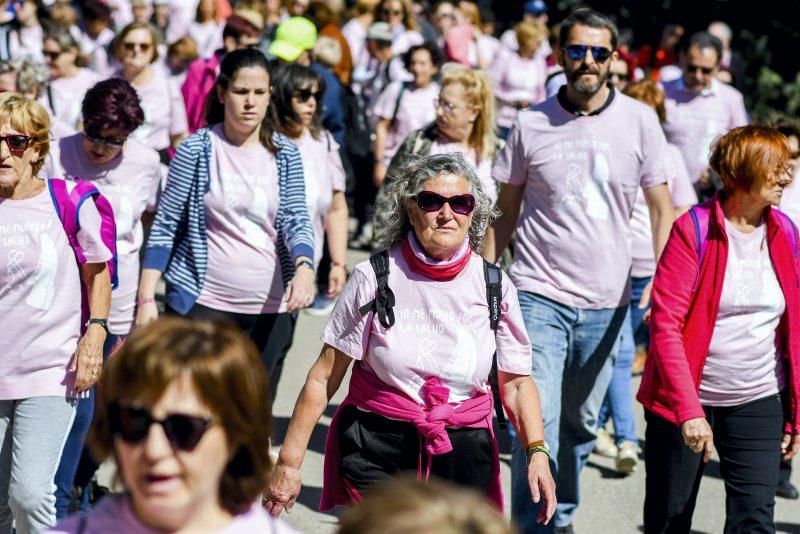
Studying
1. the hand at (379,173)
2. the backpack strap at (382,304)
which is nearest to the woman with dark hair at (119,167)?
the backpack strap at (382,304)

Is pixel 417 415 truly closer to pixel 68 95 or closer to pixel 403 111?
pixel 68 95

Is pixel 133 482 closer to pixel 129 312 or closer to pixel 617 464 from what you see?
pixel 129 312

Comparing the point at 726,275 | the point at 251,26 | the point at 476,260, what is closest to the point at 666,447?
the point at 726,275

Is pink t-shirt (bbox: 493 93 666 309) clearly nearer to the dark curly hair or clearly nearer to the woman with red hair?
the woman with red hair

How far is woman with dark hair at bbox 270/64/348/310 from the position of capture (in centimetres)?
723

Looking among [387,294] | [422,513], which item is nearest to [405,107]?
[387,294]

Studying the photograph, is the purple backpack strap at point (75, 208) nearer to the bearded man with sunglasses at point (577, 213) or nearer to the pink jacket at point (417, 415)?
the pink jacket at point (417, 415)

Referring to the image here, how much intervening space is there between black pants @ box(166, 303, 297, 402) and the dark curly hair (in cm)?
84

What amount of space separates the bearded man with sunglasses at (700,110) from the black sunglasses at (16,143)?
19.5 ft

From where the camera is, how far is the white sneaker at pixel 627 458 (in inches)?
289

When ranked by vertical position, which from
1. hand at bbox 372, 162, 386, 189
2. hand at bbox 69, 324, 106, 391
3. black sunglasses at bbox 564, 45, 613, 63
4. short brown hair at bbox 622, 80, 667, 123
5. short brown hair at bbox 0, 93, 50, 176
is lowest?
hand at bbox 69, 324, 106, 391

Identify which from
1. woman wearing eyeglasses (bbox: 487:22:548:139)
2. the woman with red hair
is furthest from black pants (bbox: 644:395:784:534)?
woman wearing eyeglasses (bbox: 487:22:548:139)

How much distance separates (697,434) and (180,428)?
103 inches

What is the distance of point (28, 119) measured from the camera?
4.88m
